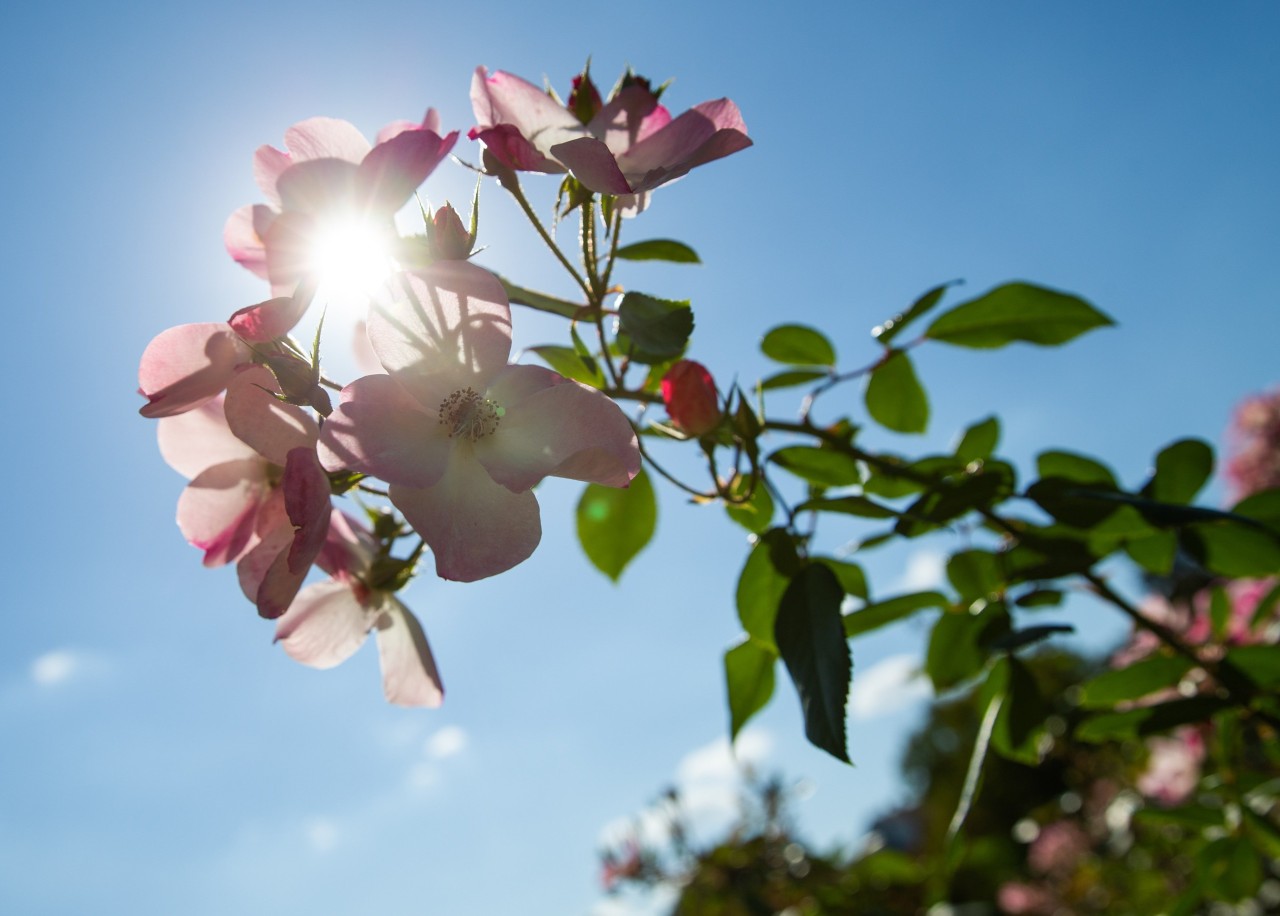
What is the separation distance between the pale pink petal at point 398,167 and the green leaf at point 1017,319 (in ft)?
1.90

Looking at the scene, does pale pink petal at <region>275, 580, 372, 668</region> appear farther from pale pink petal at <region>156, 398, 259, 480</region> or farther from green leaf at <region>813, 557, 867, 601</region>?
green leaf at <region>813, 557, 867, 601</region>

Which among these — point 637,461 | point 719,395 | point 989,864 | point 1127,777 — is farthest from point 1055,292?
point 989,864

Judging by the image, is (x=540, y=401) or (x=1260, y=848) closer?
(x=540, y=401)

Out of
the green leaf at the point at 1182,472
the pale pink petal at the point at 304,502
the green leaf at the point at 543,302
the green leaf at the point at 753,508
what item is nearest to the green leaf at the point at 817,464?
the green leaf at the point at 753,508

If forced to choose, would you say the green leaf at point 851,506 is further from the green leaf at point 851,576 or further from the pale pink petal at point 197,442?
the pale pink petal at point 197,442

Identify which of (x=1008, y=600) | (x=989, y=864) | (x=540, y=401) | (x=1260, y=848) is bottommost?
(x=989, y=864)

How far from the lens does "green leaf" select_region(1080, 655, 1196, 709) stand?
38.5 inches

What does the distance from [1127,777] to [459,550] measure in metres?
3.45

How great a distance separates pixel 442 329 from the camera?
1.40 ft

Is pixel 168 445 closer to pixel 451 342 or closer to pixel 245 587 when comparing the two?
pixel 245 587

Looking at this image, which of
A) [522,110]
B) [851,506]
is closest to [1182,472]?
[851,506]

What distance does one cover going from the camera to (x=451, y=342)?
428 millimetres

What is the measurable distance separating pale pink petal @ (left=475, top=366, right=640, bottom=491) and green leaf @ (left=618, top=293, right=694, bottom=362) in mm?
81

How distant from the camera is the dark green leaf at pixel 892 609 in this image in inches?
36.0
